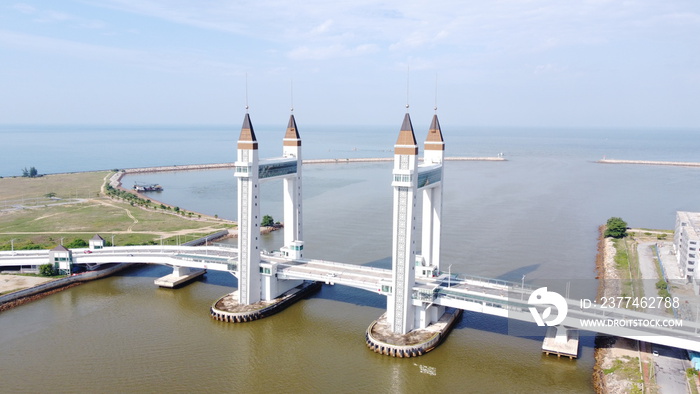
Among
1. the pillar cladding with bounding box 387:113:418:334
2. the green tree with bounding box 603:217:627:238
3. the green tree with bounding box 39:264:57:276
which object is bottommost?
the green tree with bounding box 39:264:57:276

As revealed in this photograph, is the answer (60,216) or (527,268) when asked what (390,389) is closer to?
(527,268)

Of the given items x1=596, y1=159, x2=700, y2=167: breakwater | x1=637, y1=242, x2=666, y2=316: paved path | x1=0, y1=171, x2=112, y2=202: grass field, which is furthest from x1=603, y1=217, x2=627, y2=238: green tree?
x1=596, y1=159, x2=700, y2=167: breakwater

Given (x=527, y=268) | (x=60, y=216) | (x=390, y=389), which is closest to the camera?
(x=390, y=389)

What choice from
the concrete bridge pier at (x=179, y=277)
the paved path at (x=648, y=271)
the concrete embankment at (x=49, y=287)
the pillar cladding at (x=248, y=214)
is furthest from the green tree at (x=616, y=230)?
the concrete embankment at (x=49, y=287)

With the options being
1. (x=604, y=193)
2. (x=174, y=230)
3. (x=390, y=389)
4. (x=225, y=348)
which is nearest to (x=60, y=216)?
(x=174, y=230)

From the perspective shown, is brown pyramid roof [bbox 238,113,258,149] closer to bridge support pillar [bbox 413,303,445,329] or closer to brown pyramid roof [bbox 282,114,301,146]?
brown pyramid roof [bbox 282,114,301,146]

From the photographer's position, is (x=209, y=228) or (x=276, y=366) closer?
(x=276, y=366)
